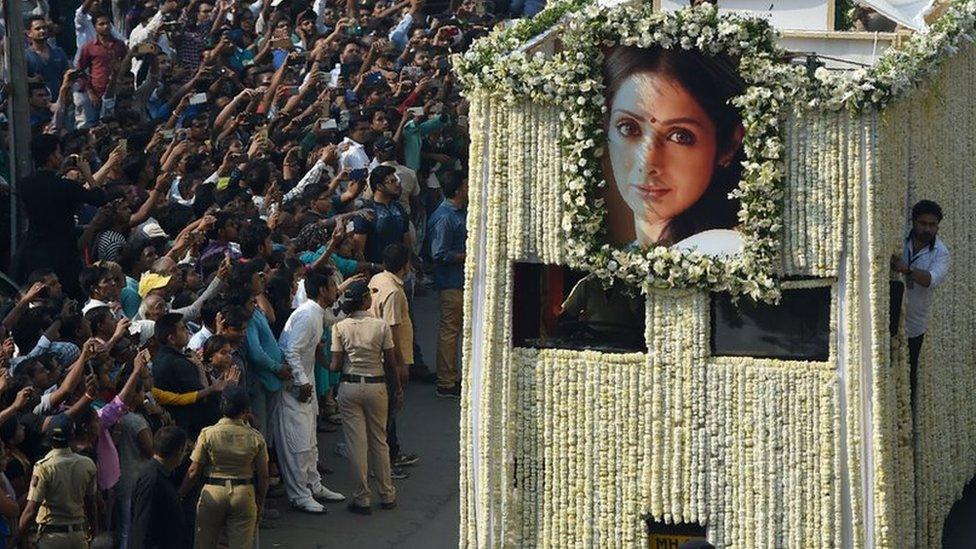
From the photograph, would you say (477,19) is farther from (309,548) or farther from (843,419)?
(843,419)

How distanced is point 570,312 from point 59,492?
3.29 meters

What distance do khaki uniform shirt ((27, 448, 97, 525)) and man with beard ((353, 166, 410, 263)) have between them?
268 inches

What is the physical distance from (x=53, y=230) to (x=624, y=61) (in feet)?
22.7

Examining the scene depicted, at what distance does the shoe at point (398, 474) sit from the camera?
1750 cm

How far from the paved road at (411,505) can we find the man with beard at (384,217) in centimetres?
144

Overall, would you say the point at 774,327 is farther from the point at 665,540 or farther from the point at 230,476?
the point at 230,476

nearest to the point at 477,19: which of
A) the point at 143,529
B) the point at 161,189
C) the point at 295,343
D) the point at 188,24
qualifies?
the point at 188,24

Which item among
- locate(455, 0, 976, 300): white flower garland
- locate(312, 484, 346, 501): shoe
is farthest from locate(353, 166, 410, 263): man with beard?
locate(455, 0, 976, 300): white flower garland

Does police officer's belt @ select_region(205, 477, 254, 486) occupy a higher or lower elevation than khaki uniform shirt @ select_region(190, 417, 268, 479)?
lower

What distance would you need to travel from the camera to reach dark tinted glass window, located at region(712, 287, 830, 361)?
11.9 metres

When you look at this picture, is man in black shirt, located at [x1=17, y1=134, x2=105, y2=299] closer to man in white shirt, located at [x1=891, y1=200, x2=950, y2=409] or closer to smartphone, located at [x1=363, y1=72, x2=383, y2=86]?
smartphone, located at [x1=363, y1=72, x2=383, y2=86]

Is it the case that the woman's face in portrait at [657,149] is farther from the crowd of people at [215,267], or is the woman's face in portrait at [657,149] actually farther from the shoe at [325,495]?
the shoe at [325,495]

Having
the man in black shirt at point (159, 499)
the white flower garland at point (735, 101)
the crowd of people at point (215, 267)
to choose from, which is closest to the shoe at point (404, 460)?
the crowd of people at point (215, 267)

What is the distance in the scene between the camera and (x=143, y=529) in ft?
43.2
